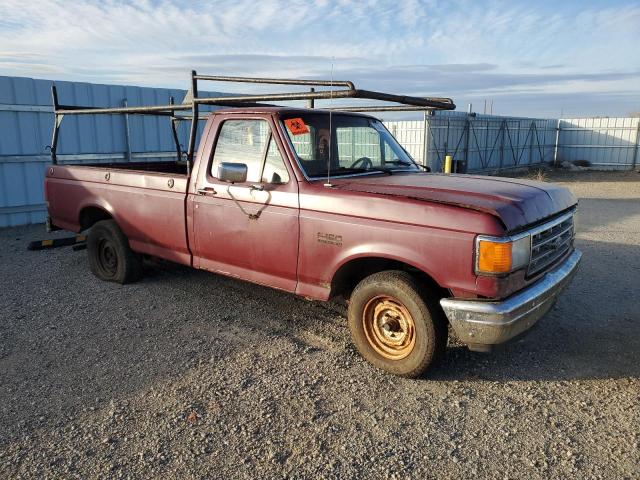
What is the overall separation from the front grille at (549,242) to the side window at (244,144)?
2333 mm

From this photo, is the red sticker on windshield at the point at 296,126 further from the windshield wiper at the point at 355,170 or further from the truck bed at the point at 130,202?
the truck bed at the point at 130,202

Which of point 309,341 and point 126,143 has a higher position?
point 126,143

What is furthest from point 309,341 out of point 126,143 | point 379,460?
point 126,143

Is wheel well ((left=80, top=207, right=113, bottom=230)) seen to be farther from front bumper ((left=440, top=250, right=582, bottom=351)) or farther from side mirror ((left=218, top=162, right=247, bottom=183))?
front bumper ((left=440, top=250, right=582, bottom=351))

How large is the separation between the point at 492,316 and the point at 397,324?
2.72ft

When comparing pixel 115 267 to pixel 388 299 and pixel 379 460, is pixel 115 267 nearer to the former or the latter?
pixel 388 299

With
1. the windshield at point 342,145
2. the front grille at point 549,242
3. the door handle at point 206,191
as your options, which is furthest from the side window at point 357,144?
the front grille at point 549,242

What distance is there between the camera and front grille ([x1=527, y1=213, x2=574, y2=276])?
3818 mm

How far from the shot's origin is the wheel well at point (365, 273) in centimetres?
399

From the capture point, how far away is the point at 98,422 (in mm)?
3430

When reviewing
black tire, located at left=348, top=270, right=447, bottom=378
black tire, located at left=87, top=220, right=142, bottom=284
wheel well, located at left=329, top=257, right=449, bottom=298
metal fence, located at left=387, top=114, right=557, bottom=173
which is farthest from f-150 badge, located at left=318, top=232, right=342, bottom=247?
metal fence, located at left=387, top=114, right=557, bottom=173

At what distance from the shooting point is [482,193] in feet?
12.8

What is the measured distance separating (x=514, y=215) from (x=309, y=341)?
2.10 m

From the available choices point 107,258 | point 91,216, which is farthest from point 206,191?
point 91,216
